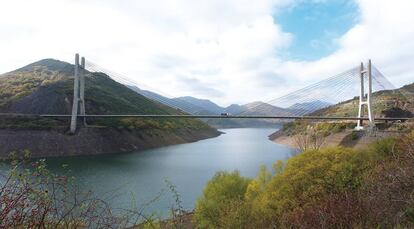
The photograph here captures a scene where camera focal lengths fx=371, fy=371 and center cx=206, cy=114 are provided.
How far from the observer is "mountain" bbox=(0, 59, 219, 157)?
43.3 metres

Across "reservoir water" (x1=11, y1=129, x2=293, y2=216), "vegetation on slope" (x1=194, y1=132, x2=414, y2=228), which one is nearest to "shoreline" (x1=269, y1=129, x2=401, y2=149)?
"reservoir water" (x1=11, y1=129, x2=293, y2=216)

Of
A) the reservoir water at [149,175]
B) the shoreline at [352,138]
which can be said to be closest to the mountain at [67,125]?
the reservoir water at [149,175]

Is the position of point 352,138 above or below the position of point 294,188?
above

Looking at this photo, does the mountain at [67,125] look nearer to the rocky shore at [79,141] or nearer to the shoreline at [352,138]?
the rocky shore at [79,141]

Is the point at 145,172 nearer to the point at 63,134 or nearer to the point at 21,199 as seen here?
the point at 63,134

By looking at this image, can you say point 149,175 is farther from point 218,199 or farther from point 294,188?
point 294,188

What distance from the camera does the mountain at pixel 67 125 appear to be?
43312mm

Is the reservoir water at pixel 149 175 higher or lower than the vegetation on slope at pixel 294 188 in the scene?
lower

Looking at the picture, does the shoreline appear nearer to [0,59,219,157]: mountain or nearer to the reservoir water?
the reservoir water

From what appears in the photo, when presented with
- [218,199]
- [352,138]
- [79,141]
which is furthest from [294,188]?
[79,141]

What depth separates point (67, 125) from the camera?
49.1 m

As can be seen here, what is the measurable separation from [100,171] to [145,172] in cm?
365

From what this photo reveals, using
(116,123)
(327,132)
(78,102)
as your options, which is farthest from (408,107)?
(78,102)

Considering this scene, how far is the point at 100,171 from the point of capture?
99.9ft
